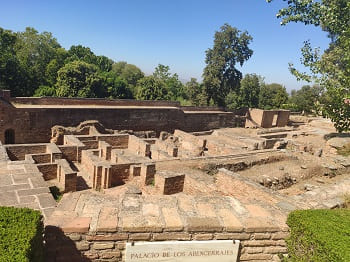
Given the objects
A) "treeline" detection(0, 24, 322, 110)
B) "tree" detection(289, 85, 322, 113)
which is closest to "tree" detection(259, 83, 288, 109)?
"treeline" detection(0, 24, 322, 110)

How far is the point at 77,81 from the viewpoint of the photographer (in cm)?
2772

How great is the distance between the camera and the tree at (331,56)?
10211mm

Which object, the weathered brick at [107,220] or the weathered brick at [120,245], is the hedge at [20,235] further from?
the weathered brick at [120,245]

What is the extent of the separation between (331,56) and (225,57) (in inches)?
604

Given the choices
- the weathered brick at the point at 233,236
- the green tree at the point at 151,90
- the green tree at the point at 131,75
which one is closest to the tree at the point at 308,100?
the weathered brick at the point at 233,236

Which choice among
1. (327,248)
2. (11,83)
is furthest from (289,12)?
(11,83)

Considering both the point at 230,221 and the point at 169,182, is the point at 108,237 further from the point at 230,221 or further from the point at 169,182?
the point at 169,182

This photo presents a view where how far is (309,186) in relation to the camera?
9375 mm

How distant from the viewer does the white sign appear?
325 centimetres

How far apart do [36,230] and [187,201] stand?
208 centimetres

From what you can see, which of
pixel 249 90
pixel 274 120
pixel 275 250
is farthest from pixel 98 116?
pixel 249 90

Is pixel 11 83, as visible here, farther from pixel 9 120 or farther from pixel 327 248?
pixel 327 248

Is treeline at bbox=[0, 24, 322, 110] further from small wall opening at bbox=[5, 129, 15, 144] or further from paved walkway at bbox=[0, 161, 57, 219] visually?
paved walkway at bbox=[0, 161, 57, 219]

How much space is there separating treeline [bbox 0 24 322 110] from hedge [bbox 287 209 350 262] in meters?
24.0
